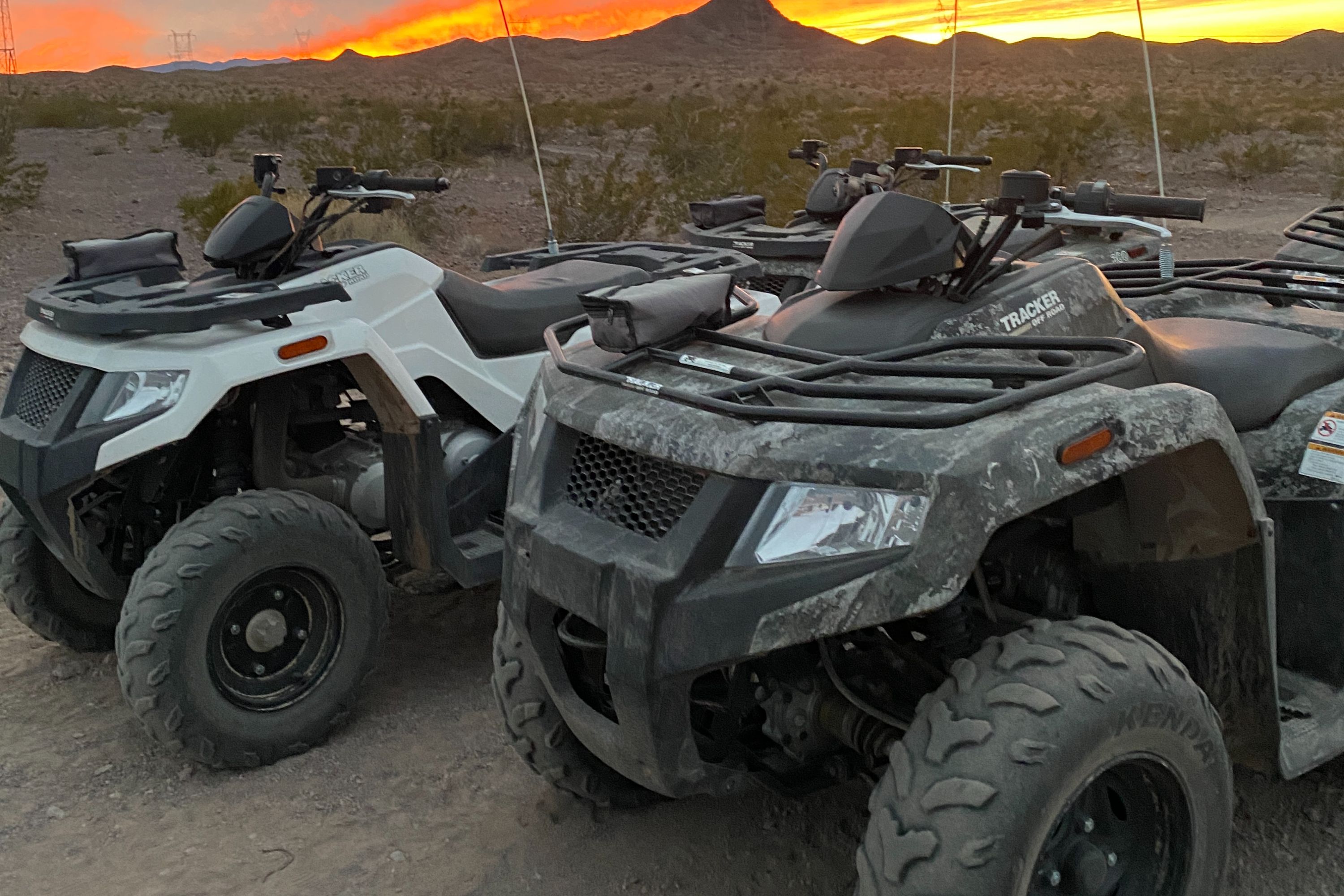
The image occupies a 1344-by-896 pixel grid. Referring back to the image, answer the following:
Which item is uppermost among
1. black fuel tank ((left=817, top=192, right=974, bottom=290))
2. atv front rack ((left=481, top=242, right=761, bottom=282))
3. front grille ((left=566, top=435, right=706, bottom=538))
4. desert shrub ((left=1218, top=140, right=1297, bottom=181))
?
black fuel tank ((left=817, top=192, right=974, bottom=290))

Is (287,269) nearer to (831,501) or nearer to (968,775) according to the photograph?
(831,501)

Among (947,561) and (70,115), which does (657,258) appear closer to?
(947,561)

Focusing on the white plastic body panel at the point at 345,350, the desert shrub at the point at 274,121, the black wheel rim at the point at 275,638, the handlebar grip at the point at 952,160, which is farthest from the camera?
the desert shrub at the point at 274,121

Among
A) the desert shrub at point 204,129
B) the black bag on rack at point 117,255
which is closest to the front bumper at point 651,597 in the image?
the black bag on rack at point 117,255

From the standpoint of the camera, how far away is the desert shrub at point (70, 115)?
26.4 metres

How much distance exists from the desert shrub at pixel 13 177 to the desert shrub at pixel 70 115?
7401 mm

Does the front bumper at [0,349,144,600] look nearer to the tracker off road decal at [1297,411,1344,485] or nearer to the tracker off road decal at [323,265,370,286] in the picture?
the tracker off road decal at [323,265,370,286]

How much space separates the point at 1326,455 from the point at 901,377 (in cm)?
114

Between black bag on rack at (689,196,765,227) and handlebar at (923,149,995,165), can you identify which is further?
black bag on rack at (689,196,765,227)

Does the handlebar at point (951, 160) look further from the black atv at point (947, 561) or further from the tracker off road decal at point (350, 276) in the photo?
the tracker off road decal at point (350, 276)

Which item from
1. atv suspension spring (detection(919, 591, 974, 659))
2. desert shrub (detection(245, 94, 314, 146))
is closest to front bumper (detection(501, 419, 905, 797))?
atv suspension spring (detection(919, 591, 974, 659))

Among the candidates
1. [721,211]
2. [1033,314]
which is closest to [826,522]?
[1033,314]

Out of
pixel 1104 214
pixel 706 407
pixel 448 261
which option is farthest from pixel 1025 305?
pixel 448 261

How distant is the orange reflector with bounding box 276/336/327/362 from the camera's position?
3803mm
